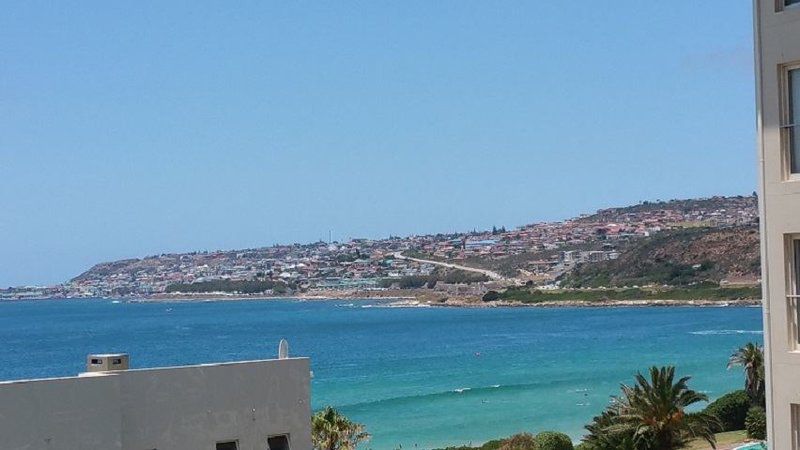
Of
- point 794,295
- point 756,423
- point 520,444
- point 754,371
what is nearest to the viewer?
point 794,295

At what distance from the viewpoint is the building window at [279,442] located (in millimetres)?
15661

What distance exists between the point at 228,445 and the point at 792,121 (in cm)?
877

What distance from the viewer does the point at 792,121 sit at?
29.5 ft

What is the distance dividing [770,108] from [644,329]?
143661 millimetres

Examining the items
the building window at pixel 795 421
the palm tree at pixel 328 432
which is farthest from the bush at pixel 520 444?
the building window at pixel 795 421

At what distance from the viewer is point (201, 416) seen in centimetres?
1477

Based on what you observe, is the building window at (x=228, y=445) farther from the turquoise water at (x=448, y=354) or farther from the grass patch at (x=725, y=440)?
the turquoise water at (x=448, y=354)

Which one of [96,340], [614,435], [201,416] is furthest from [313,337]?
[201,416]

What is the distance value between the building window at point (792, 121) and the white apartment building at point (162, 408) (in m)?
7.97

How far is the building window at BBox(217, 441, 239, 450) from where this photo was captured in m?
15.1

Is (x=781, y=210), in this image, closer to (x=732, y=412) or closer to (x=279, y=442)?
(x=279, y=442)

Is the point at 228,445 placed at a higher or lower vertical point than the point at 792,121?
lower

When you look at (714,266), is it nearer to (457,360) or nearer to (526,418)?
(457,360)

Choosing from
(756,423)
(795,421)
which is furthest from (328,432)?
(795,421)
